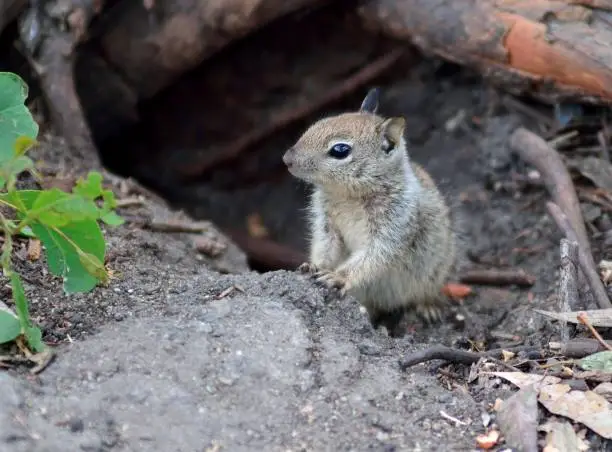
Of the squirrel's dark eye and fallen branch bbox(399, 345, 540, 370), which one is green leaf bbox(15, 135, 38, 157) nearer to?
fallen branch bbox(399, 345, 540, 370)

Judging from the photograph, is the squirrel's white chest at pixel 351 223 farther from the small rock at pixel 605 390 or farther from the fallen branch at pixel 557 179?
the small rock at pixel 605 390

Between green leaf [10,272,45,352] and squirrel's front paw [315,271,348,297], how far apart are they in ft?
5.40

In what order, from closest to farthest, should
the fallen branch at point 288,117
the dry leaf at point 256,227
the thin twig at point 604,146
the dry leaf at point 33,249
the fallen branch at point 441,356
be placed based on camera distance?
the fallen branch at point 441,356 → the dry leaf at point 33,249 → the thin twig at point 604,146 → the fallen branch at point 288,117 → the dry leaf at point 256,227

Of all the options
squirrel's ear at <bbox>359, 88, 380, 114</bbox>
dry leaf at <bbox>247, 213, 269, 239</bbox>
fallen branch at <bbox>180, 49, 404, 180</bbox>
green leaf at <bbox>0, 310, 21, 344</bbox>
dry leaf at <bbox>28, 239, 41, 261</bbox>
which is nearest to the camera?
green leaf at <bbox>0, 310, 21, 344</bbox>

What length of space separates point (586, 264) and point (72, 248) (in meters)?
3.12

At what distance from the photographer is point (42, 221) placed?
132 inches

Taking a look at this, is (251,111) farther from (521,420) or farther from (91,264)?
(521,420)

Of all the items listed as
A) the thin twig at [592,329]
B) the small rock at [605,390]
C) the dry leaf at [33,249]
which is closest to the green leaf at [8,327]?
the dry leaf at [33,249]

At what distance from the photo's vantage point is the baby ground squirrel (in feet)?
16.4

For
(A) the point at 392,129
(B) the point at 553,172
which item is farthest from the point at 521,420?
(B) the point at 553,172

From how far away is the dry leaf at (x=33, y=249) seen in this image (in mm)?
4230

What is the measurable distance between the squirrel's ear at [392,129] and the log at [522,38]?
3.29 ft

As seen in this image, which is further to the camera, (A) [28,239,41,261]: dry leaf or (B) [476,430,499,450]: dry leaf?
(A) [28,239,41,261]: dry leaf

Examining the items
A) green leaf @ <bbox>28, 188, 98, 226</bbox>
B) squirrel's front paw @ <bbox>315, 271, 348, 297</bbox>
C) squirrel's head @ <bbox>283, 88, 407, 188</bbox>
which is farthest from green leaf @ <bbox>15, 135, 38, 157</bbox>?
squirrel's head @ <bbox>283, 88, 407, 188</bbox>
